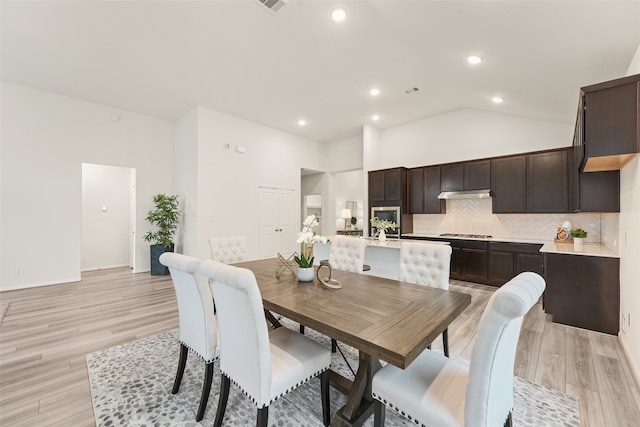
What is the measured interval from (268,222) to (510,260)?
496 cm

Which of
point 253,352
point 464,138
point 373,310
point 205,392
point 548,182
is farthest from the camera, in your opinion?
point 464,138

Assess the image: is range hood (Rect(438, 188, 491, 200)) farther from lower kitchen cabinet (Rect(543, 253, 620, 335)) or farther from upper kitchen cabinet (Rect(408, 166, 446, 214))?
lower kitchen cabinet (Rect(543, 253, 620, 335))

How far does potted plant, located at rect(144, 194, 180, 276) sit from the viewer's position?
5.56 m

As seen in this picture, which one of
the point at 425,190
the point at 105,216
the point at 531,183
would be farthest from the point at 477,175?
the point at 105,216

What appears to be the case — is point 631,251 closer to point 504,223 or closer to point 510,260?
point 510,260

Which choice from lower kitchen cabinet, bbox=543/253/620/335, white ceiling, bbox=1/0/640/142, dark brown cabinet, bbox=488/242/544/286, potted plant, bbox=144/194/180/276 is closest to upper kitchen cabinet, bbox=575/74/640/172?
white ceiling, bbox=1/0/640/142

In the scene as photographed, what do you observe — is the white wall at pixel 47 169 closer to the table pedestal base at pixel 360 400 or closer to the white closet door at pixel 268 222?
the white closet door at pixel 268 222

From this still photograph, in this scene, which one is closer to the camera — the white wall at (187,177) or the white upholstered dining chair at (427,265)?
the white upholstered dining chair at (427,265)

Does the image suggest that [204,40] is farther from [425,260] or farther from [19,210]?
[19,210]

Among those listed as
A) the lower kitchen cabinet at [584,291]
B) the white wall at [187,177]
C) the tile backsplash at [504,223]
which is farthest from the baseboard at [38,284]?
the lower kitchen cabinet at [584,291]

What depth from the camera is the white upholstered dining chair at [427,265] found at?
2.30 m

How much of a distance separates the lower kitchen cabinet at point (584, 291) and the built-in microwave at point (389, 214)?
2.78 m

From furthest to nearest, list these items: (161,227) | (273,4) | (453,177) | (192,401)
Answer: (161,227) → (453,177) → (273,4) → (192,401)

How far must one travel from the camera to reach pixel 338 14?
2.88 meters
